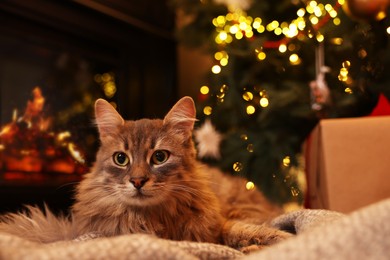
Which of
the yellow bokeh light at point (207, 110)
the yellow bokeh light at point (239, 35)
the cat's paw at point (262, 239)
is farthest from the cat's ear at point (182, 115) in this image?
the yellow bokeh light at point (239, 35)

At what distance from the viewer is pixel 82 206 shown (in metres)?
1.07

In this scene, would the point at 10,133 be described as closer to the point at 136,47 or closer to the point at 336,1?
the point at 136,47

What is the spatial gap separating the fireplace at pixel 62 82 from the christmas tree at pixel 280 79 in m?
0.41

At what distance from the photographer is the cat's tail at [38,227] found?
39.5 inches

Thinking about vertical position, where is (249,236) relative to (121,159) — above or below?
below

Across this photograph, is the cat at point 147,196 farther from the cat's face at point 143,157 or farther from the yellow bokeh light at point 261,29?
the yellow bokeh light at point 261,29

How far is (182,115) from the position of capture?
3.81ft

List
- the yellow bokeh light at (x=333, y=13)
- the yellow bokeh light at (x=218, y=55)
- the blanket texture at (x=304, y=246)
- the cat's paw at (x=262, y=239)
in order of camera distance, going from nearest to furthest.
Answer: the blanket texture at (x=304, y=246)
the cat's paw at (x=262, y=239)
the yellow bokeh light at (x=333, y=13)
the yellow bokeh light at (x=218, y=55)

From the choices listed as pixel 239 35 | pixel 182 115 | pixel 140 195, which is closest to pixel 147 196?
pixel 140 195

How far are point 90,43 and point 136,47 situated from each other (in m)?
0.28

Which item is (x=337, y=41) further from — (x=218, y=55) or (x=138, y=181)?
(x=138, y=181)

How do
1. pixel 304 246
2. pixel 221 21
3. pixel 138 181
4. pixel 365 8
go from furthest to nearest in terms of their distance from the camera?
pixel 221 21 → pixel 365 8 → pixel 138 181 → pixel 304 246

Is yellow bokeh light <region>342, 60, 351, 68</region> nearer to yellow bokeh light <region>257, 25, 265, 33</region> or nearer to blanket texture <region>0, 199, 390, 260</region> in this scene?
yellow bokeh light <region>257, 25, 265, 33</region>

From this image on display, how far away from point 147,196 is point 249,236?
0.29 metres
